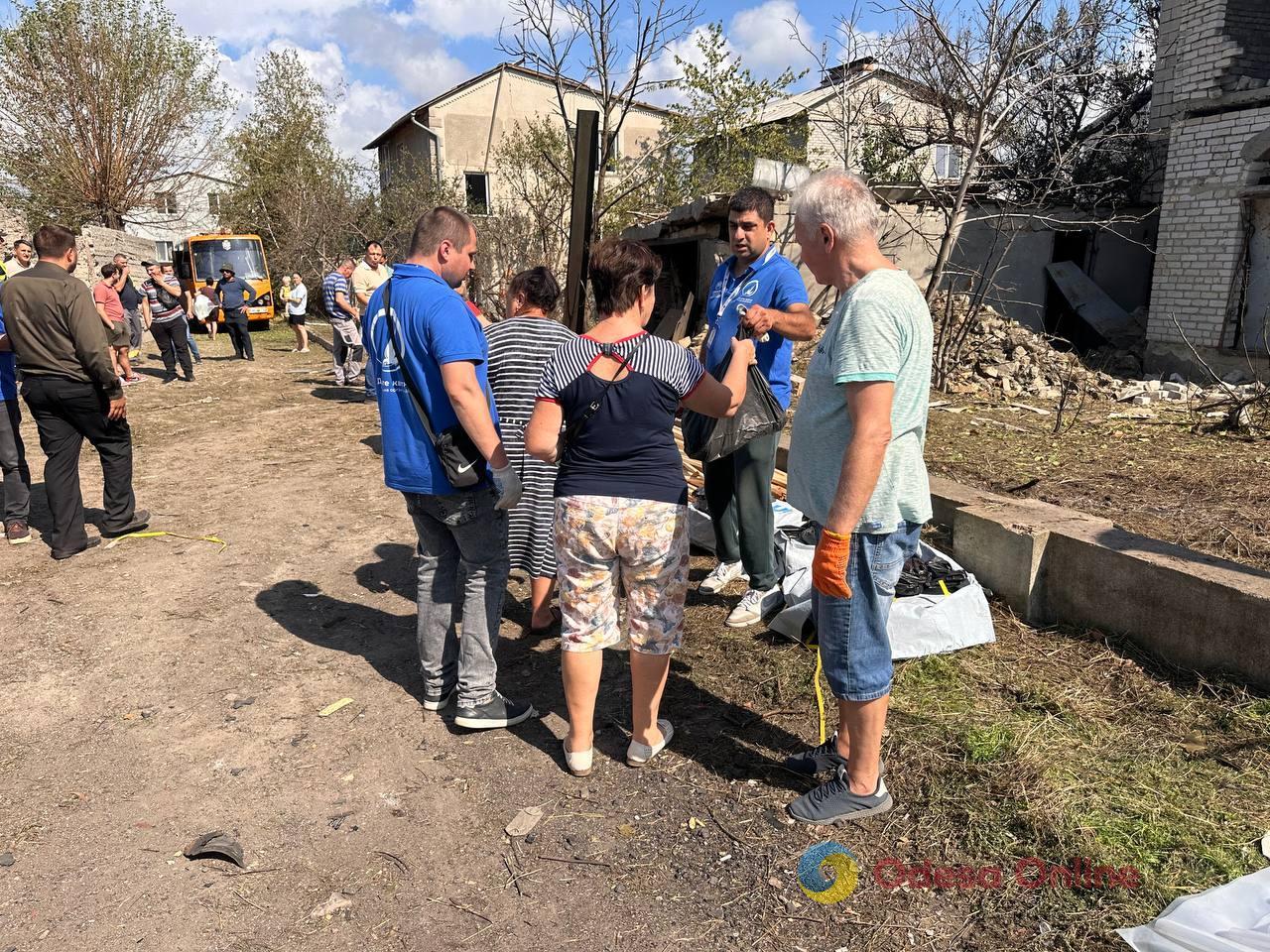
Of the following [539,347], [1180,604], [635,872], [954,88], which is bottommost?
[635,872]

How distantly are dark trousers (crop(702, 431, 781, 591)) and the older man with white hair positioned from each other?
4.09 feet

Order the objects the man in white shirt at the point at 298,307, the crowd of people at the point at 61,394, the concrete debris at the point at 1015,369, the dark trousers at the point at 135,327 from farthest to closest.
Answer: the man in white shirt at the point at 298,307
the dark trousers at the point at 135,327
the concrete debris at the point at 1015,369
the crowd of people at the point at 61,394

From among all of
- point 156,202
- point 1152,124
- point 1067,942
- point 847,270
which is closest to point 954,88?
point 1152,124

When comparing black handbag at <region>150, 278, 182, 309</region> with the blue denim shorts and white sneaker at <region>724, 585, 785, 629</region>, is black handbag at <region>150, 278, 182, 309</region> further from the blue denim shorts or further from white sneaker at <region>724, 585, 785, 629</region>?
the blue denim shorts

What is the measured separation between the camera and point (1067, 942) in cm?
220

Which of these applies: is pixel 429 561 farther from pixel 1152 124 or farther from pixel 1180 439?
pixel 1152 124

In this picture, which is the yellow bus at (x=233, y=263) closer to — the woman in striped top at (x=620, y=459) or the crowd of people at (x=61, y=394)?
the crowd of people at (x=61, y=394)

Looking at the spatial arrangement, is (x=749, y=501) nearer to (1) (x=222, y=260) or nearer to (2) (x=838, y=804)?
(2) (x=838, y=804)

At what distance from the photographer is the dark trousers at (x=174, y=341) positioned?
41.8ft

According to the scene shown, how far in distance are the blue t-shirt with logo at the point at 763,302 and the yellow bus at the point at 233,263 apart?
21.6 m

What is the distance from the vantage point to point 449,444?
3072 mm

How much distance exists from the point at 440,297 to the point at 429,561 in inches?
41.2

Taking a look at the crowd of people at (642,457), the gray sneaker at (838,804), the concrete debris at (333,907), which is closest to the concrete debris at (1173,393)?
the crowd of people at (642,457)

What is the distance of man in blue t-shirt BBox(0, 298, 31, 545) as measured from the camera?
5.53 m
